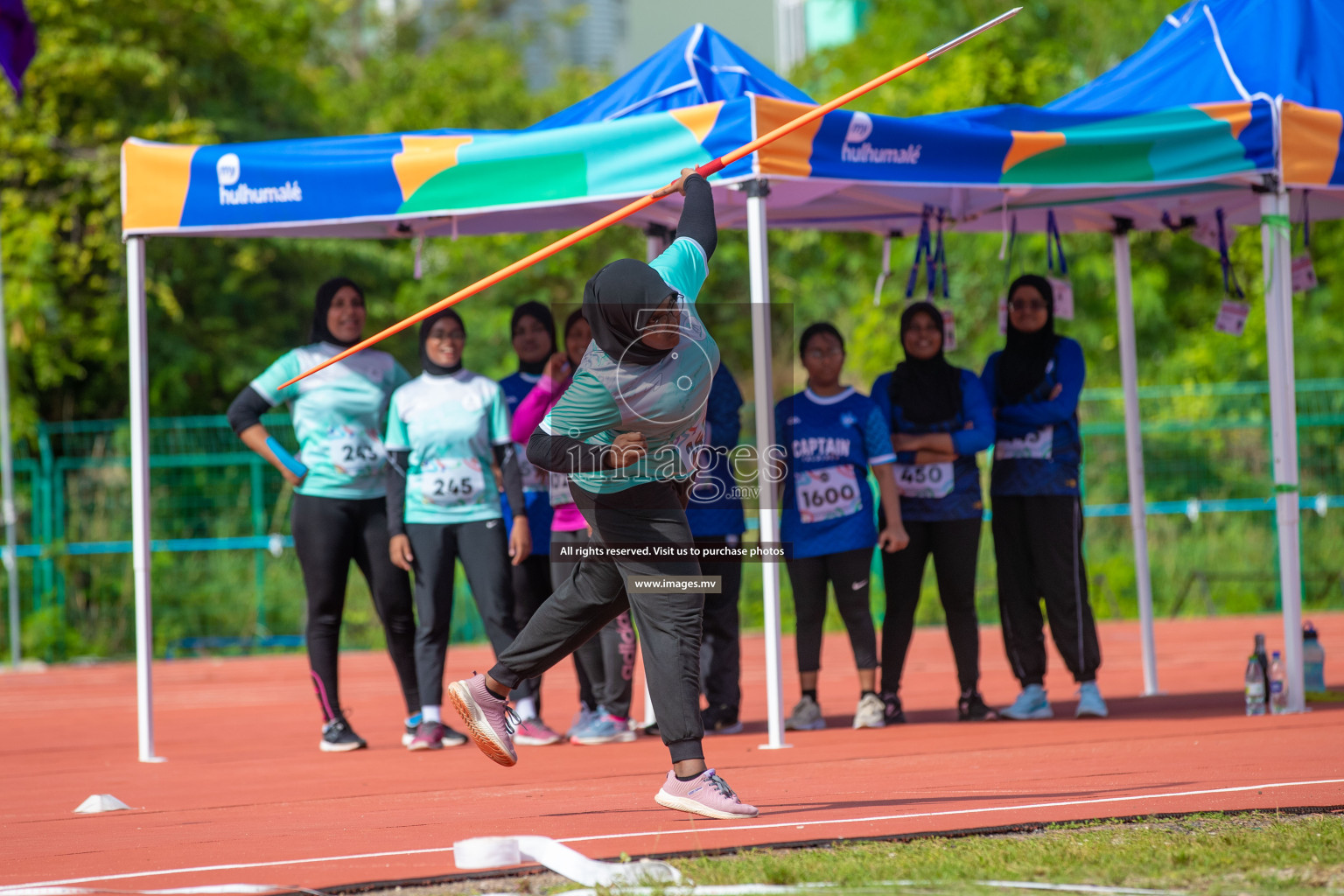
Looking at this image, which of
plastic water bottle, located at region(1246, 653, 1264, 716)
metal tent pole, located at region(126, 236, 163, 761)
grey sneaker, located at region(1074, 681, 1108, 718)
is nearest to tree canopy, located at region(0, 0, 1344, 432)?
plastic water bottle, located at region(1246, 653, 1264, 716)

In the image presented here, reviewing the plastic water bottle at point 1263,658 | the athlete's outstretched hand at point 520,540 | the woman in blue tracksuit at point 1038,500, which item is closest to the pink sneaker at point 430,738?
the athlete's outstretched hand at point 520,540

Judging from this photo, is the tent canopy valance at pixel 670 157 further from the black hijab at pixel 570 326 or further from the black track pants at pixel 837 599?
the black track pants at pixel 837 599

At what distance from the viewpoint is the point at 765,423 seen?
20.9 ft

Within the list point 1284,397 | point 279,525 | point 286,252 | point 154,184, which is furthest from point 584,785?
point 286,252

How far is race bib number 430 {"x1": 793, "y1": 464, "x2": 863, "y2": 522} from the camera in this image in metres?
7.14

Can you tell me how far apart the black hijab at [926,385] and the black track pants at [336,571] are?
2.67 m

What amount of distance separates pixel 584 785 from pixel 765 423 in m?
1.79

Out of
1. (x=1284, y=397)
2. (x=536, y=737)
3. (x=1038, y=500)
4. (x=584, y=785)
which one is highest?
(x=1284, y=397)

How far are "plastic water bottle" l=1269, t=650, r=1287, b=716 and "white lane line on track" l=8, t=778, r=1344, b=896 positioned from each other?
2.34m

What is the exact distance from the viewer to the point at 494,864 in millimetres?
3834

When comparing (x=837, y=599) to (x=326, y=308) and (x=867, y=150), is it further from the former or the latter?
(x=326, y=308)

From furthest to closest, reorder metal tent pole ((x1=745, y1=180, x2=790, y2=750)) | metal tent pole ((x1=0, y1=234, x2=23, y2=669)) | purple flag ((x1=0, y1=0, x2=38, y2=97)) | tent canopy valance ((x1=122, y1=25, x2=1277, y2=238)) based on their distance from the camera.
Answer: metal tent pole ((x1=0, y1=234, x2=23, y2=669)) → purple flag ((x1=0, y1=0, x2=38, y2=97)) → tent canopy valance ((x1=122, y1=25, x2=1277, y2=238)) → metal tent pole ((x1=745, y1=180, x2=790, y2=750))

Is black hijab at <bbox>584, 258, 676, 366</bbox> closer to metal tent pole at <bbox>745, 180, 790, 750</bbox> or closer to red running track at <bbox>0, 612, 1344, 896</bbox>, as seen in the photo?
red running track at <bbox>0, 612, 1344, 896</bbox>

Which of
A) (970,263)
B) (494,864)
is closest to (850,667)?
(494,864)
